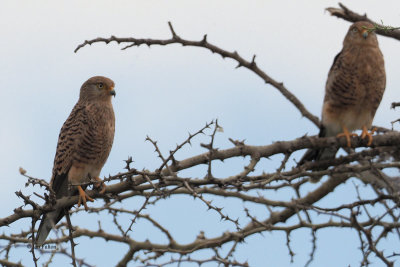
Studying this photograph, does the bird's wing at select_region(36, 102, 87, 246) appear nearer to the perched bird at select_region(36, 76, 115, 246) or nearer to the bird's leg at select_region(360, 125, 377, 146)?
the perched bird at select_region(36, 76, 115, 246)

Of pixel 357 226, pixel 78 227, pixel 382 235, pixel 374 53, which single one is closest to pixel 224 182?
pixel 357 226

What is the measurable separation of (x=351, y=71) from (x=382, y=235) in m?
1.75

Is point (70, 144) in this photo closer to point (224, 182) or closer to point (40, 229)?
point (40, 229)

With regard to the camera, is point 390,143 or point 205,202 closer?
point 205,202

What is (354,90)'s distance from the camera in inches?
197

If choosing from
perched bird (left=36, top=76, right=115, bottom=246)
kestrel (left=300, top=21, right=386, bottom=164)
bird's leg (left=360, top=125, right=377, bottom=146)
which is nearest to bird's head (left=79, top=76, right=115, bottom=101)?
perched bird (left=36, top=76, right=115, bottom=246)

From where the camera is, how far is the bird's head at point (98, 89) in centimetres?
580

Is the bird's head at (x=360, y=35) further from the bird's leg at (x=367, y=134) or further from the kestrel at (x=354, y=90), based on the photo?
the bird's leg at (x=367, y=134)

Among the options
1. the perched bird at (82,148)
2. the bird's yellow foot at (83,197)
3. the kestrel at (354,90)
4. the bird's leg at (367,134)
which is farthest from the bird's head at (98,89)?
the bird's leg at (367,134)

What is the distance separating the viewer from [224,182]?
3.67 meters

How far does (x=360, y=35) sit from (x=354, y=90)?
580 mm

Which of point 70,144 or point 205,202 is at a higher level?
point 70,144

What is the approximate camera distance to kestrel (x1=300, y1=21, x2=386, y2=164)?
5.02 m

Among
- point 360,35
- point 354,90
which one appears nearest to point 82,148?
point 354,90
